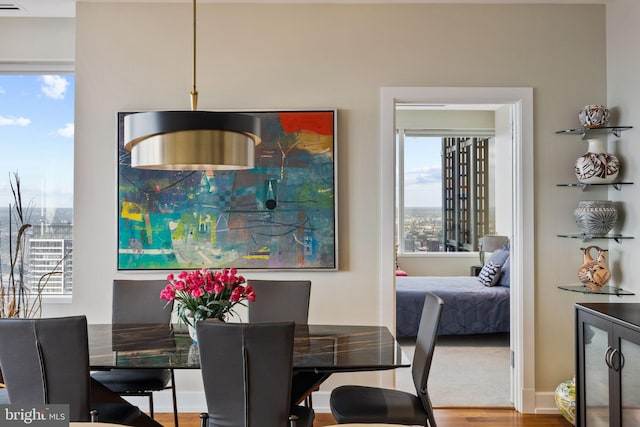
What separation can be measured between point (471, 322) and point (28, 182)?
415 cm

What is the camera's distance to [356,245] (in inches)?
160

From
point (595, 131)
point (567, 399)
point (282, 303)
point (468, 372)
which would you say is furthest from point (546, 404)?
point (282, 303)

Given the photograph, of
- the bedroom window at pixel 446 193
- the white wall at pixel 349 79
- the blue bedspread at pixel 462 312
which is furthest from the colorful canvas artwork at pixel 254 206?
the bedroom window at pixel 446 193

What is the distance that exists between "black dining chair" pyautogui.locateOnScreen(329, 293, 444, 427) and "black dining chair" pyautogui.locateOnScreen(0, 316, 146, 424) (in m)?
1.10

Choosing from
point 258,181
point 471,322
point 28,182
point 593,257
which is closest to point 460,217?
point 471,322

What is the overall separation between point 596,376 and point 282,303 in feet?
5.58

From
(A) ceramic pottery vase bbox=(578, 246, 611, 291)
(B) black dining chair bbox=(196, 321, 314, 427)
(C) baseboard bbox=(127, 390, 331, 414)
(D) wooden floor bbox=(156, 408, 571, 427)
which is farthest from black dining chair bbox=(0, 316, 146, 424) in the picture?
(A) ceramic pottery vase bbox=(578, 246, 611, 291)

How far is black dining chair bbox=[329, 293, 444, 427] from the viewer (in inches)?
106

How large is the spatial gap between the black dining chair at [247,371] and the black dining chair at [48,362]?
498 mm

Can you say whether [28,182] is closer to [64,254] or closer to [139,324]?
[64,254]

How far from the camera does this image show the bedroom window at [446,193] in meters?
8.49

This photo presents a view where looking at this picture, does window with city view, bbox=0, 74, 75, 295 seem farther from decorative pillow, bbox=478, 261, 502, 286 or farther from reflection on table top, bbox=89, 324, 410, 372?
decorative pillow, bbox=478, 261, 502, 286

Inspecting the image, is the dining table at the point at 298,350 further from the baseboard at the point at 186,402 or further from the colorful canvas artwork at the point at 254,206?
the baseboard at the point at 186,402

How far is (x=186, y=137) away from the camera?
2182mm
